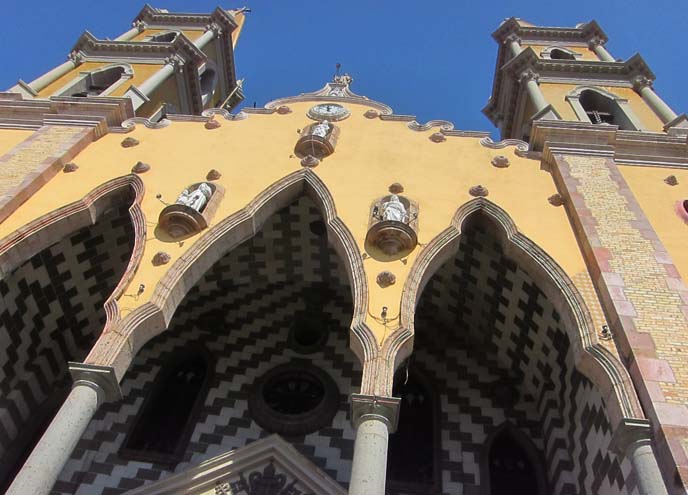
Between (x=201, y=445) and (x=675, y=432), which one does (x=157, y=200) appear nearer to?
(x=201, y=445)

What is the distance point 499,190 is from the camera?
11.0 m

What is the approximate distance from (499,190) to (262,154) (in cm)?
459

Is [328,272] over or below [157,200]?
over

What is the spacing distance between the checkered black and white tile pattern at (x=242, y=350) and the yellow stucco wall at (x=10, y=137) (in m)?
4.93

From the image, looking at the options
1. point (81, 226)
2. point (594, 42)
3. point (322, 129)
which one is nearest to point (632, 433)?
point (322, 129)

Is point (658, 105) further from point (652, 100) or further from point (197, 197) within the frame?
point (197, 197)

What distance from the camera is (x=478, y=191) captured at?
10797 millimetres

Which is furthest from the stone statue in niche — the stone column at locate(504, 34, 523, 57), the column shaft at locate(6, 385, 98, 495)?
the stone column at locate(504, 34, 523, 57)

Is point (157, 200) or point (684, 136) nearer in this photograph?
point (157, 200)

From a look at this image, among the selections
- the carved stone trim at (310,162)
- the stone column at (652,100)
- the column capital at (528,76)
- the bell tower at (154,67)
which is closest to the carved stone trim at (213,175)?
the carved stone trim at (310,162)

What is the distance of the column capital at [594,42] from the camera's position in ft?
67.6

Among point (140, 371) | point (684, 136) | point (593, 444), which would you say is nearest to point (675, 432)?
point (593, 444)

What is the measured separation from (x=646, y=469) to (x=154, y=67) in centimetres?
1692

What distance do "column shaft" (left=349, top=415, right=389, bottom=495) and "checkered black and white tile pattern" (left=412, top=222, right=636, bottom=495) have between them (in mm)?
3444
